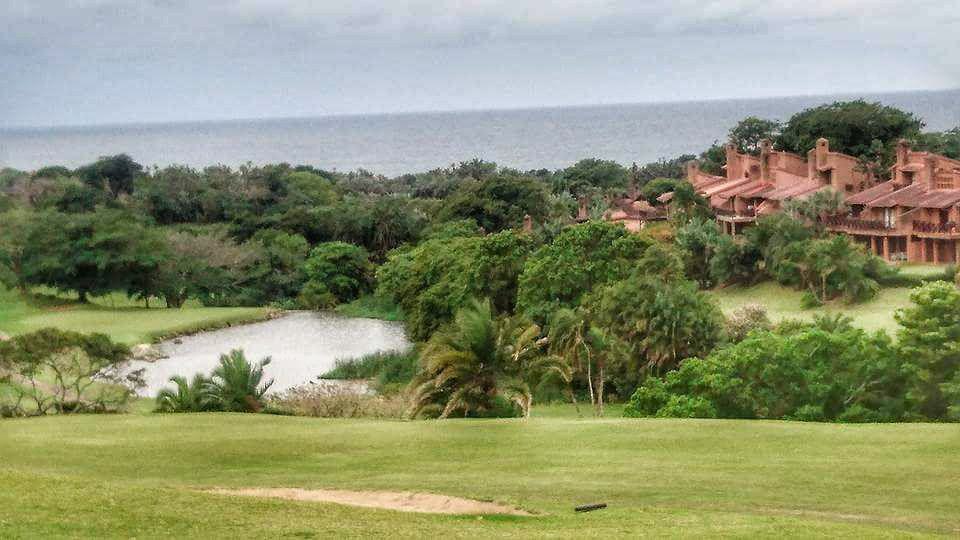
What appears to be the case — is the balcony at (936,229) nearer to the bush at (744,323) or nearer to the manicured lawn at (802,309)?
the manicured lawn at (802,309)

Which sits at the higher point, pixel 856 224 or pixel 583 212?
pixel 583 212

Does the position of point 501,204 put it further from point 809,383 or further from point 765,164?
point 809,383

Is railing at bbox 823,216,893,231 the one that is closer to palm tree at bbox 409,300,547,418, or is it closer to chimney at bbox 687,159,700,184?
chimney at bbox 687,159,700,184

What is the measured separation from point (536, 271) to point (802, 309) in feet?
40.2

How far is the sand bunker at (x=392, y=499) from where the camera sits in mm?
16188

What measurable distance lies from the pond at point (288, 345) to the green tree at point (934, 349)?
2389 cm

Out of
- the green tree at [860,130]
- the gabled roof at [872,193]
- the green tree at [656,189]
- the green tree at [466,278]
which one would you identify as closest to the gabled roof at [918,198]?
the gabled roof at [872,193]

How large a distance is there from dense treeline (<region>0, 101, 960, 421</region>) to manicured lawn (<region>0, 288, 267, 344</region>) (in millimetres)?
1172

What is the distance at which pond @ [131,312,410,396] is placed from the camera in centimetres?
5184

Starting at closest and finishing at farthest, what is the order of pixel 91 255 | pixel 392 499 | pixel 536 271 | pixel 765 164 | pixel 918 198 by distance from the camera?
pixel 392 499, pixel 536 271, pixel 918 198, pixel 91 255, pixel 765 164

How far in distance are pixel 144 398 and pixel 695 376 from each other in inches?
677

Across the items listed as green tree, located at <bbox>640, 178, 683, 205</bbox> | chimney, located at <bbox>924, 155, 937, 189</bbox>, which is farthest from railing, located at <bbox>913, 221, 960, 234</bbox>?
green tree, located at <bbox>640, 178, 683, 205</bbox>

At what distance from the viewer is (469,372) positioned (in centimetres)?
3133

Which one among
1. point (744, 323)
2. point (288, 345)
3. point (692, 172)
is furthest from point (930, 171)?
point (288, 345)
